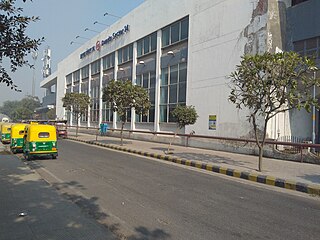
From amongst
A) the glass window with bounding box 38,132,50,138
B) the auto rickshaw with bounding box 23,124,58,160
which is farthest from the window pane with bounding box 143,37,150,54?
the glass window with bounding box 38,132,50,138

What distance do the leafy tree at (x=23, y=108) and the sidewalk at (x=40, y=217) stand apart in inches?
3741

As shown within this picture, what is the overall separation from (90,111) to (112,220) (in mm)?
40333

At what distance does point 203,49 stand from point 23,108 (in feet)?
305

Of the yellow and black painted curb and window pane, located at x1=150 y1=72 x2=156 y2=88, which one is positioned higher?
window pane, located at x1=150 y1=72 x2=156 y2=88

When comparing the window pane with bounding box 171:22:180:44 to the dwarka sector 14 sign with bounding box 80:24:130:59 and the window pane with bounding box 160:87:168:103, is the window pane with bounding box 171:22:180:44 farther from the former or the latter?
the dwarka sector 14 sign with bounding box 80:24:130:59

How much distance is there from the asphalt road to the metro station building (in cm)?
962

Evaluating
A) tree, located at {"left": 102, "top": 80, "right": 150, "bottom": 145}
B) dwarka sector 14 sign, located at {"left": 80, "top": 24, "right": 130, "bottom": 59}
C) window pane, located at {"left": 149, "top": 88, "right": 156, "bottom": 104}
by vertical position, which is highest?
dwarka sector 14 sign, located at {"left": 80, "top": 24, "right": 130, "bottom": 59}

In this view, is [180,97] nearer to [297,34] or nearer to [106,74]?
[297,34]

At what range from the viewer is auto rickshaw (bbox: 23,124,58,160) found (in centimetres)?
1391

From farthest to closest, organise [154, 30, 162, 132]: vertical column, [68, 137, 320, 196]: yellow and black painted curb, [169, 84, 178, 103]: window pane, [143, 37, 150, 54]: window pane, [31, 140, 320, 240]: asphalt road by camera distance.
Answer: [143, 37, 150, 54]: window pane
[154, 30, 162, 132]: vertical column
[169, 84, 178, 103]: window pane
[68, 137, 320, 196]: yellow and black painted curb
[31, 140, 320, 240]: asphalt road

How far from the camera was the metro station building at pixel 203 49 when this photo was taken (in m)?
17.5

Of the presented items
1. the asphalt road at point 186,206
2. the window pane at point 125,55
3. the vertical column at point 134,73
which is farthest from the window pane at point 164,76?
the asphalt road at point 186,206

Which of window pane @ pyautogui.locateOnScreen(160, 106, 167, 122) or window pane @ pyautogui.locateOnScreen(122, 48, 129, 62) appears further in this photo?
Answer: window pane @ pyautogui.locateOnScreen(122, 48, 129, 62)

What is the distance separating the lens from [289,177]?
10.2m
